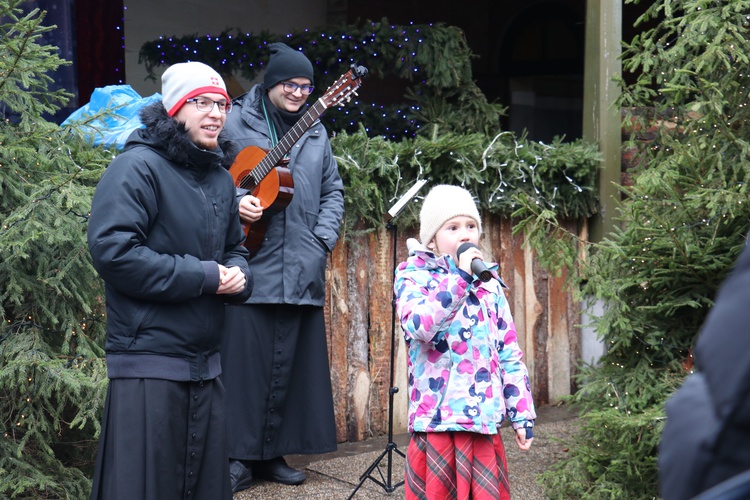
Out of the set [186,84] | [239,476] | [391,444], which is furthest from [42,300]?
[391,444]

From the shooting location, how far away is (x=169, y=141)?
355 cm

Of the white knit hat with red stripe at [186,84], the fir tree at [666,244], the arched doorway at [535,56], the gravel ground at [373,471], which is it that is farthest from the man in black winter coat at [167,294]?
the arched doorway at [535,56]

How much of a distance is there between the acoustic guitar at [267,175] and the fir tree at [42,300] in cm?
82

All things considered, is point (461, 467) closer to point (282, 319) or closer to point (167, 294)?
point (167, 294)

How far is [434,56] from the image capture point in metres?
7.56

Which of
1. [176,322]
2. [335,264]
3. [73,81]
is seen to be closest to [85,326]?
[176,322]

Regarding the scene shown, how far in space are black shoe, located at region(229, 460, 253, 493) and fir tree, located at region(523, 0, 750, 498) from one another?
5.26ft

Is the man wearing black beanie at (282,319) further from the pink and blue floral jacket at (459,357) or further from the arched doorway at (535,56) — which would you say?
the arched doorway at (535,56)

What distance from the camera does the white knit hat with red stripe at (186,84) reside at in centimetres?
361

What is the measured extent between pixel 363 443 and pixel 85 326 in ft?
7.83

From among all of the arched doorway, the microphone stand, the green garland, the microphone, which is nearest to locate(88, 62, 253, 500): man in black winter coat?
the microphone

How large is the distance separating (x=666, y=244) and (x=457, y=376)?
1427mm

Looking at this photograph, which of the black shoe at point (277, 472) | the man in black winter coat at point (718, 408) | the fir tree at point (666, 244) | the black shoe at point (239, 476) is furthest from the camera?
the black shoe at point (277, 472)

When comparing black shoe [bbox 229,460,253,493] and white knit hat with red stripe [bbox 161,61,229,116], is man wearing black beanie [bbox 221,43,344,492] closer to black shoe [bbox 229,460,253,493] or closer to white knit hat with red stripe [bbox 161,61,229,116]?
black shoe [bbox 229,460,253,493]
